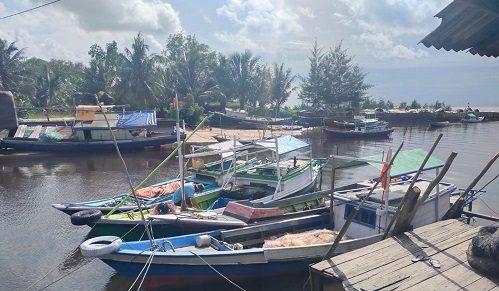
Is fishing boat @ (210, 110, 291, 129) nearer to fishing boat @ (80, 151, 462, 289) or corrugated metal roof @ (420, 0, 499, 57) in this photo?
fishing boat @ (80, 151, 462, 289)

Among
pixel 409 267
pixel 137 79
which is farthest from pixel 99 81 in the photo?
pixel 409 267

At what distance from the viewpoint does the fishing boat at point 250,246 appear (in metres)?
8.41

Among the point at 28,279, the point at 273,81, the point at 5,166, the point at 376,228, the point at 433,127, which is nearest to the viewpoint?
the point at 376,228

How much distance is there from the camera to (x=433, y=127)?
51969mm

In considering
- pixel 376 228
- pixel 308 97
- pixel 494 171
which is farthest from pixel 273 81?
pixel 376 228

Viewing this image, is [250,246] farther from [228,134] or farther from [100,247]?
[228,134]

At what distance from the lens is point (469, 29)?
4.23 m

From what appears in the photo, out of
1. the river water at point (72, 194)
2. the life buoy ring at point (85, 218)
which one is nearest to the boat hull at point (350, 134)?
the river water at point (72, 194)

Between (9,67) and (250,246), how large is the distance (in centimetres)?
4481

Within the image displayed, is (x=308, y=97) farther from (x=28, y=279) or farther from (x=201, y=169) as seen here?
(x=28, y=279)

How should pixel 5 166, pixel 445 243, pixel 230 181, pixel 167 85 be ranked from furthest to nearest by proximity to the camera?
pixel 167 85 → pixel 5 166 → pixel 230 181 → pixel 445 243

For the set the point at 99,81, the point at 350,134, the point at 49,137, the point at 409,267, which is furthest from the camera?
the point at 99,81

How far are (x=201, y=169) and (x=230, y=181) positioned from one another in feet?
6.01

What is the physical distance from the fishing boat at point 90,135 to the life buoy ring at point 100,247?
22.5 metres
